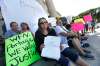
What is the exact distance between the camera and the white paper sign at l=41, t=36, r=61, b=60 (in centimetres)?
626

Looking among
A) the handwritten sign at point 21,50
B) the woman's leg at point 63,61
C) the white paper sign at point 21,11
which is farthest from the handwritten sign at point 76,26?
the woman's leg at point 63,61

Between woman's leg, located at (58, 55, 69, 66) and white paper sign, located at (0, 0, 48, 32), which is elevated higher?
white paper sign, located at (0, 0, 48, 32)

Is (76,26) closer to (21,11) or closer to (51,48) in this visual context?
(21,11)

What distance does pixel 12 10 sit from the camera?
898 centimetres

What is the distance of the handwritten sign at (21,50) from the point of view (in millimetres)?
6072

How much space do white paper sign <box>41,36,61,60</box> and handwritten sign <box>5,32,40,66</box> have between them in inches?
14.8

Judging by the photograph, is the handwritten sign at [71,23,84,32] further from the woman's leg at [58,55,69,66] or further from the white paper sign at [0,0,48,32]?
the woman's leg at [58,55,69,66]

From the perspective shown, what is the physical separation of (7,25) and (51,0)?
4039 millimetres

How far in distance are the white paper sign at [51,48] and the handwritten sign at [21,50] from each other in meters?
0.38

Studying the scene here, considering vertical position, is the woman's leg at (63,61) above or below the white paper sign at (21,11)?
below

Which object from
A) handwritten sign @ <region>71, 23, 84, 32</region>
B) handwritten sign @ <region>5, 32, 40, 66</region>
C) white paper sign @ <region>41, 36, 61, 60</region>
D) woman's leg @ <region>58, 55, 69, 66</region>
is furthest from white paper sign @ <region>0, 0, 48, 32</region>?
handwritten sign @ <region>71, 23, 84, 32</region>

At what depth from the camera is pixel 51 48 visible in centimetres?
630

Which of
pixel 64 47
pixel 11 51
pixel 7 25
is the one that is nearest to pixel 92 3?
pixel 7 25

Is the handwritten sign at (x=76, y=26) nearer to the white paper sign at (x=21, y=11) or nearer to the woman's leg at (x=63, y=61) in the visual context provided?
the white paper sign at (x=21, y=11)
